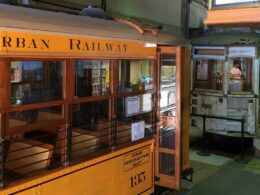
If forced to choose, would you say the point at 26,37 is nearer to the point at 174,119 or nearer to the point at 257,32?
the point at 174,119

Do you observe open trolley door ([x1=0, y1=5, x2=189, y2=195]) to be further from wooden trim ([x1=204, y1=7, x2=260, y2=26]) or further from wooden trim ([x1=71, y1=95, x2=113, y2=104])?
wooden trim ([x1=204, y1=7, x2=260, y2=26])

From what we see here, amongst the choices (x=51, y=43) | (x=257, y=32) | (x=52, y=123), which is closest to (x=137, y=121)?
(x=52, y=123)

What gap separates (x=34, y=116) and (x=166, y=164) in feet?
8.34

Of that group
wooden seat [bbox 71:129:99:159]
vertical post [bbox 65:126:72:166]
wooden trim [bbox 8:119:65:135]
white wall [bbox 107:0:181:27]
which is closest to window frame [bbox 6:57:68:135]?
wooden trim [bbox 8:119:65:135]

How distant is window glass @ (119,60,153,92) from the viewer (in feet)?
16.2

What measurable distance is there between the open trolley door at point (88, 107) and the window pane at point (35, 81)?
0.01 meters

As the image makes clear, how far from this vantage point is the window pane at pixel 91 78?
168 inches

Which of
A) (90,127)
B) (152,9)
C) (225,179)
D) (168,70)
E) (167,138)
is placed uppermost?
(152,9)

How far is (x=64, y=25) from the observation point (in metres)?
3.49

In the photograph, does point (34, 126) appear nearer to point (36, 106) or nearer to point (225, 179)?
point (36, 106)

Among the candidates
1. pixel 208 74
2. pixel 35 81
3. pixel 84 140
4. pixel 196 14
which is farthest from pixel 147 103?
pixel 196 14

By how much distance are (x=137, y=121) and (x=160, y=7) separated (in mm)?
5642

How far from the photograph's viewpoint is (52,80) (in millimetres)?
4039

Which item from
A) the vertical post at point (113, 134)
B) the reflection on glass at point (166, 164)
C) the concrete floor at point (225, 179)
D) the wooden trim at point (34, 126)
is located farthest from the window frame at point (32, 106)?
the concrete floor at point (225, 179)
